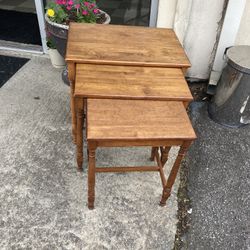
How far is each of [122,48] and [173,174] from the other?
1004mm

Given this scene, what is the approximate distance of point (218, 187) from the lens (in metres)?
2.42

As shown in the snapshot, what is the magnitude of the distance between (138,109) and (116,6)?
3.03m

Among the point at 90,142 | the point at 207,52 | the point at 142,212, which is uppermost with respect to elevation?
the point at 90,142

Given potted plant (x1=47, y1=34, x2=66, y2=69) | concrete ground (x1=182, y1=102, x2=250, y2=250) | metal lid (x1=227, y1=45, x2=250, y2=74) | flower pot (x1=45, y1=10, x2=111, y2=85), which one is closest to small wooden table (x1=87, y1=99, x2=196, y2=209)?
concrete ground (x1=182, y1=102, x2=250, y2=250)

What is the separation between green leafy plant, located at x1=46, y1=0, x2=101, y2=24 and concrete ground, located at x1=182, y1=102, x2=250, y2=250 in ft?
5.11

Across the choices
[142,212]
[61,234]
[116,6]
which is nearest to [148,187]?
[142,212]

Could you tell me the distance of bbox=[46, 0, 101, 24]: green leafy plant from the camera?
291cm

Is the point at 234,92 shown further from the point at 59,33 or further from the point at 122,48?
the point at 59,33

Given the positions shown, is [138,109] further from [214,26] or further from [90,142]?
[214,26]

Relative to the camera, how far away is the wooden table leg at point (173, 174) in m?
1.72

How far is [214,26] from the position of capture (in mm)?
3012

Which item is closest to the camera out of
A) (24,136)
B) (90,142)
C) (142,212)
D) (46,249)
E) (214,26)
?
(90,142)

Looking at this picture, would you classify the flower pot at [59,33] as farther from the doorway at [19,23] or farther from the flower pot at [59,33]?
the doorway at [19,23]

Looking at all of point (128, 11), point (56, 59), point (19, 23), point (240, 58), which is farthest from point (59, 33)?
point (19, 23)
